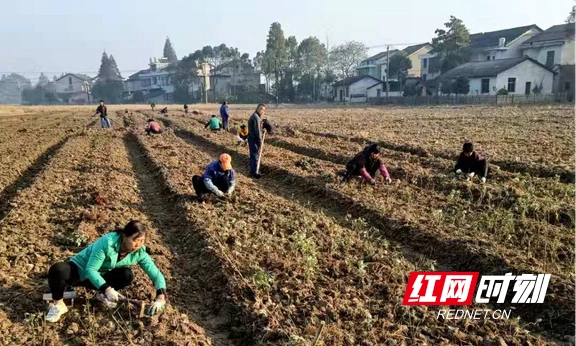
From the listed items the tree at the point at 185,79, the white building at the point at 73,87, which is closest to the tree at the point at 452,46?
the tree at the point at 185,79

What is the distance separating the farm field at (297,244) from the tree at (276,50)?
Answer: 5563cm

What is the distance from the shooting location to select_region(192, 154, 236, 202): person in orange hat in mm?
7785

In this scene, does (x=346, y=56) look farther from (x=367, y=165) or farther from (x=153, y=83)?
(x=367, y=165)

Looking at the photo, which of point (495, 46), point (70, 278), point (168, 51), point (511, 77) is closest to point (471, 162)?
point (70, 278)

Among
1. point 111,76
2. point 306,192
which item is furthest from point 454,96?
point 111,76

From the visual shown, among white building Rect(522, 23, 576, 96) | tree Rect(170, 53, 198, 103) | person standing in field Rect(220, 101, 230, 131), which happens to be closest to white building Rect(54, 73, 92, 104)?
tree Rect(170, 53, 198, 103)

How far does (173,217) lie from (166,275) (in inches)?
96.4

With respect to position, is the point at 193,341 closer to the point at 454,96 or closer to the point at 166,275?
the point at 166,275

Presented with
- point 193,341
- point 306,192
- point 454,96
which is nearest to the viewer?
point 193,341

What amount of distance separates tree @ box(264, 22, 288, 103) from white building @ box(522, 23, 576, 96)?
1236 inches

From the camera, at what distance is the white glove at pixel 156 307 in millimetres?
4262

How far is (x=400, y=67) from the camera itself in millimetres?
59969

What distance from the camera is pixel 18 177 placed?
10.8 metres

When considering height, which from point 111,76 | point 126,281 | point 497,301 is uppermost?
point 111,76
